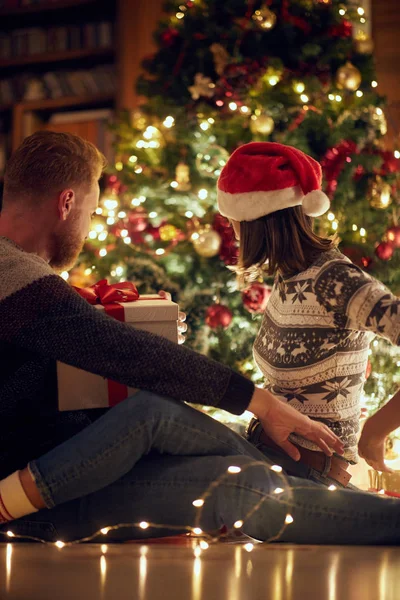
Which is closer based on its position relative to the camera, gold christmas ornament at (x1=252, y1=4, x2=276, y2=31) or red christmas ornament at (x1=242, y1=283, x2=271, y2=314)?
red christmas ornament at (x1=242, y1=283, x2=271, y2=314)

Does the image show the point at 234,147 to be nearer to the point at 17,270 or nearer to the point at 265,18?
the point at 265,18

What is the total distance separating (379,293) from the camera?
1406mm

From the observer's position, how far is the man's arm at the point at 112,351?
4.73 ft

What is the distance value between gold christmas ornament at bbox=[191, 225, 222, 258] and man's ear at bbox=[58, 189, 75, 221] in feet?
2.52

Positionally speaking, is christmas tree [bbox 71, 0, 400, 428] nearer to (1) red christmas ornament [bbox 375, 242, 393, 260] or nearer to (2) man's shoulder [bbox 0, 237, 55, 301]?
(1) red christmas ornament [bbox 375, 242, 393, 260]

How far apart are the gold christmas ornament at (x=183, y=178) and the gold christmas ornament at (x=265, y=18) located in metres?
0.52

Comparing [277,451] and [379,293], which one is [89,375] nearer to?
[277,451]

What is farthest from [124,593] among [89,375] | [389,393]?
[389,393]

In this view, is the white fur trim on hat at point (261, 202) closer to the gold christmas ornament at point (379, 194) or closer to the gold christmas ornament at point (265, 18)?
the gold christmas ornament at point (379, 194)

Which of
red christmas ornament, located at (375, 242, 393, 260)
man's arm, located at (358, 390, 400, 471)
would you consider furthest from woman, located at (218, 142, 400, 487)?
red christmas ornament, located at (375, 242, 393, 260)

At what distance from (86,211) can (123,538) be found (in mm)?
687

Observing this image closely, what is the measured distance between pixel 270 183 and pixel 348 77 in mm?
1057

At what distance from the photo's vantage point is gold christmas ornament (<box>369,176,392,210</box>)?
2.51m

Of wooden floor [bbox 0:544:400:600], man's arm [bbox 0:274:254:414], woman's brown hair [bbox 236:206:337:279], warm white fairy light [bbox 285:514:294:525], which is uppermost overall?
woman's brown hair [bbox 236:206:337:279]
